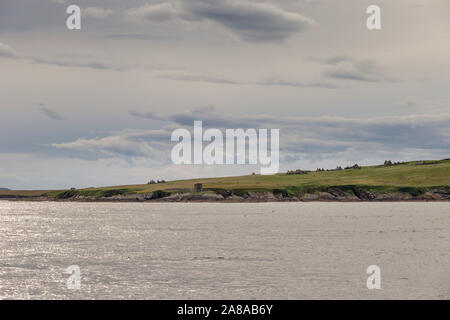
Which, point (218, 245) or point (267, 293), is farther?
point (218, 245)

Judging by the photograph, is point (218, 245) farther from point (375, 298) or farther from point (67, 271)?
point (375, 298)

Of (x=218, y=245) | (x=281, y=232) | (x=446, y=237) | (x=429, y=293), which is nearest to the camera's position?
(x=429, y=293)

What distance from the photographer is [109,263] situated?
5422 cm

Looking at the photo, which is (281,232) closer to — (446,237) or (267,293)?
(446,237)

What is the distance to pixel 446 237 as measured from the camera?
80750 millimetres

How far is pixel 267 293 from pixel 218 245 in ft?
102

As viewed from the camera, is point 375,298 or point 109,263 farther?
point 109,263
